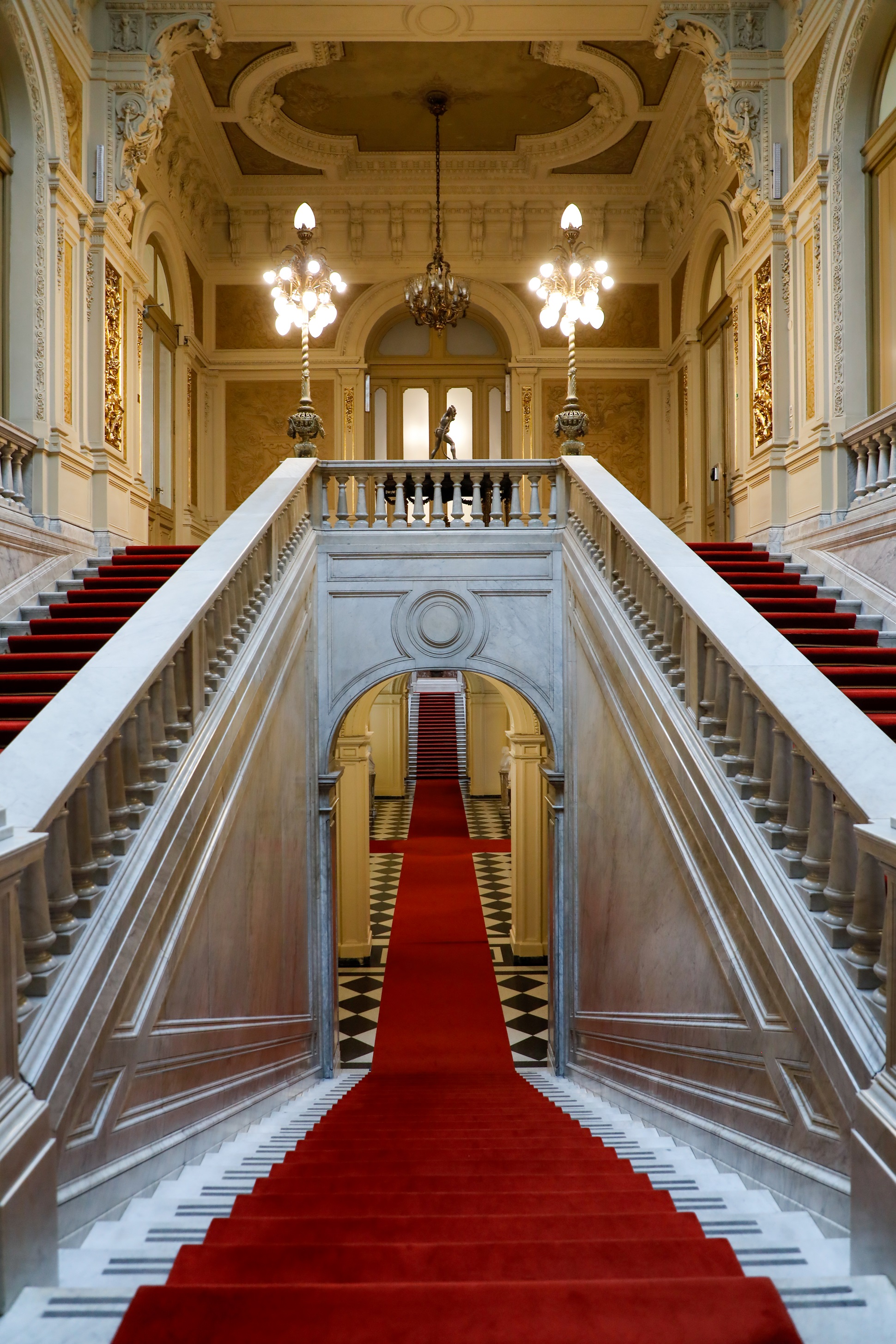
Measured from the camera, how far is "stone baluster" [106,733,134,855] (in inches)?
103

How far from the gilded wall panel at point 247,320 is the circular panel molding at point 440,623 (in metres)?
6.44

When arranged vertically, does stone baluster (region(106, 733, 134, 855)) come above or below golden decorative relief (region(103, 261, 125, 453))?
below

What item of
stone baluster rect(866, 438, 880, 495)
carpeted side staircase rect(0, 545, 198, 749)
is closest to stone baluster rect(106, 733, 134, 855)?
carpeted side staircase rect(0, 545, 198, 749)

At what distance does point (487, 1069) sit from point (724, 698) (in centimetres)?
517

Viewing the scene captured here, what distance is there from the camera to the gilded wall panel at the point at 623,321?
477 inches

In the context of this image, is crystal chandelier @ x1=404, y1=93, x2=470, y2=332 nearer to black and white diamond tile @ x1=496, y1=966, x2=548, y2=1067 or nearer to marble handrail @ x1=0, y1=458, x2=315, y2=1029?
marble handrail @ x1=0, y1=458, x2=315, y2=1029

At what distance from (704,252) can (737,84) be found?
2463 mm

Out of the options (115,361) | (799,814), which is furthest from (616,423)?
(799,814)

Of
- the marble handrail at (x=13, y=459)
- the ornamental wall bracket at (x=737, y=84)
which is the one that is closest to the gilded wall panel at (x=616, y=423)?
the ornamental wall bracket at (x=737, y=84)

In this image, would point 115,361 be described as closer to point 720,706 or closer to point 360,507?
point 360,507

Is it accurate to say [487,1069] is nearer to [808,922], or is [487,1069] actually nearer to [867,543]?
[867,543]

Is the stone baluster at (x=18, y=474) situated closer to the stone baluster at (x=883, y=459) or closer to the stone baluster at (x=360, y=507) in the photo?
the stone baluster at (x=360, y=507)

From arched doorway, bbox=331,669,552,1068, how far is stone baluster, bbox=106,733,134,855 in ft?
14.6

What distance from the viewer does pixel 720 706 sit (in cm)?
336
